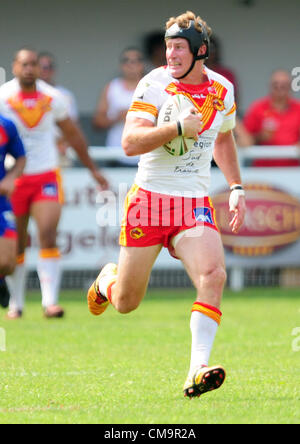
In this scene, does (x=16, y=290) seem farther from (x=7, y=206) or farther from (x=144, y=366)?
(x=144, y=366)

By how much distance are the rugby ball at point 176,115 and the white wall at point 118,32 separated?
1046cm

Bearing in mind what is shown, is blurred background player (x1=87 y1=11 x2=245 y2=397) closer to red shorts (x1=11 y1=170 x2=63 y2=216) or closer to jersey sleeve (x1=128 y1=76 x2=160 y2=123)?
jersey sleeve (x1=128 y1=76 x2=160 y2=123)

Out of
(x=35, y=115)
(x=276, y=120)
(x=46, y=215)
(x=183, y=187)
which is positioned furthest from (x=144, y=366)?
(x=276, y=120)

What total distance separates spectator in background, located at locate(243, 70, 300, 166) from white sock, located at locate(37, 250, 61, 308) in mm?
4138

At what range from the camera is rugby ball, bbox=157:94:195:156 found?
6.50 meters

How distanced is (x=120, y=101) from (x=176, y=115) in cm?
788

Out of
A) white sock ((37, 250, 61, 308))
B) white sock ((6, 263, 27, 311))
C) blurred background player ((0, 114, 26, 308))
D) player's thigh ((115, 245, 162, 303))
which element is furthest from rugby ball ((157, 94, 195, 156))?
white sock ((6, 263, 27, 311))

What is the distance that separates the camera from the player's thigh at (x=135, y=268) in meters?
6.77

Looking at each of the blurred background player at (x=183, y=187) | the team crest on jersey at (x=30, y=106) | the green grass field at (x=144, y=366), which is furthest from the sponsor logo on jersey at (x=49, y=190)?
the blurred background player at (x=183, y=187)

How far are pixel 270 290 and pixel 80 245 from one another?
2.66 metres

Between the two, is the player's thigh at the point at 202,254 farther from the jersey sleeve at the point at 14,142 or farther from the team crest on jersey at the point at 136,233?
the jersey sleeve at the point at 14,142

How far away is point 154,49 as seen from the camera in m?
16.0

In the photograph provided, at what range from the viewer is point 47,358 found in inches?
328
